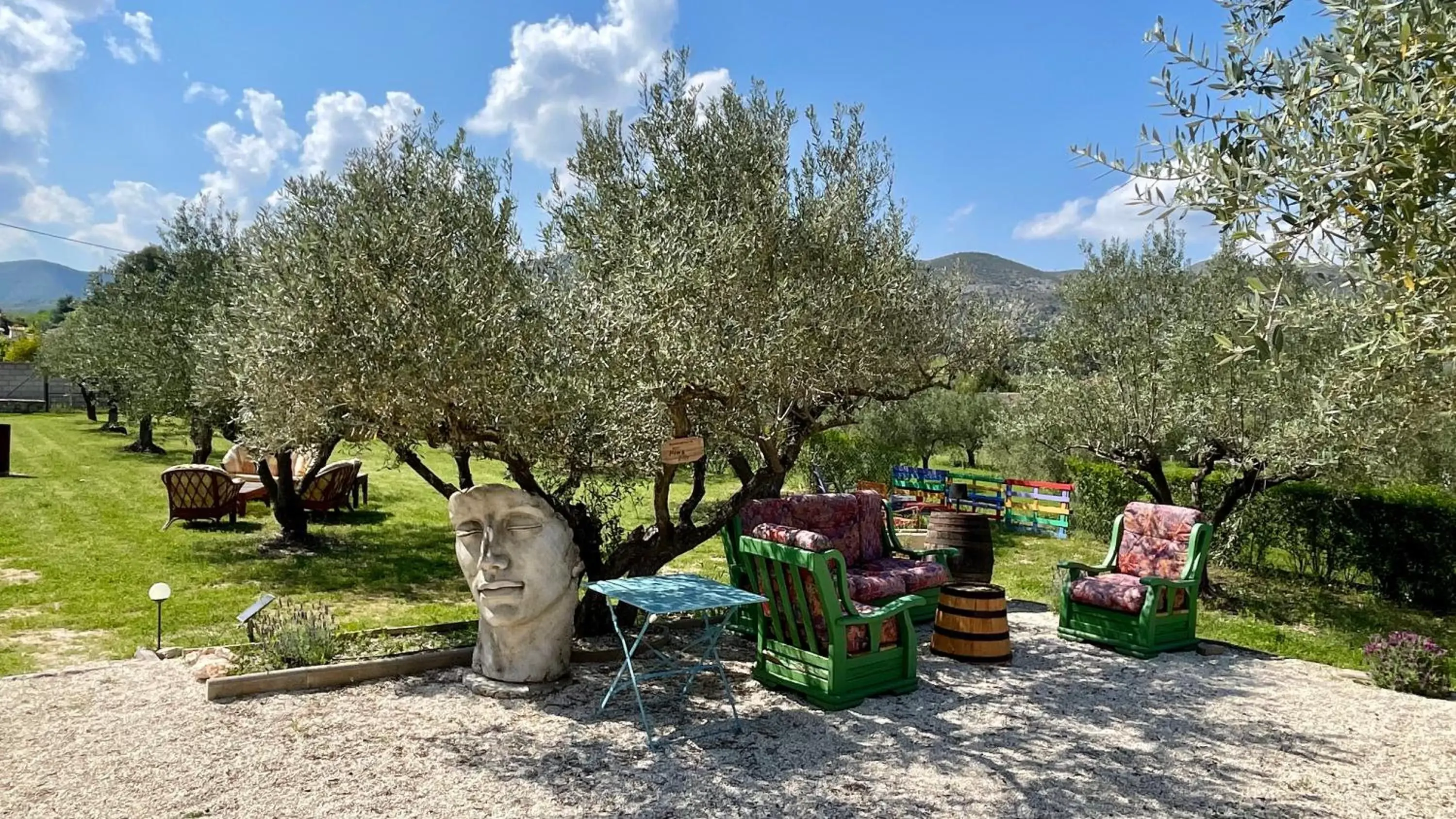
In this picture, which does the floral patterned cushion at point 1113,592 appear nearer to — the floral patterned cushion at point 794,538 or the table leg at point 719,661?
the floral patterned cushion at point 794,538

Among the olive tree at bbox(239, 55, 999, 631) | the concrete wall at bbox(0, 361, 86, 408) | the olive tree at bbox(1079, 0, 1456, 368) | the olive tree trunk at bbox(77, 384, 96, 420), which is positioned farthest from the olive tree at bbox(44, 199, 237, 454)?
the concrete wall at bbox(0, 361, 86, 408)

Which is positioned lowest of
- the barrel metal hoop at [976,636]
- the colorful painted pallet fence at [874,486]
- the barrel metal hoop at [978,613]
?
the barrel metal hoop at [976,636]

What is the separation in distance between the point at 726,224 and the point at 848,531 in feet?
11.0

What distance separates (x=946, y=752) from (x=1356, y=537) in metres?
9.17

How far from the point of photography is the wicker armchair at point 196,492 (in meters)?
13.1

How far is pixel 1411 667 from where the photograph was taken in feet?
21.6

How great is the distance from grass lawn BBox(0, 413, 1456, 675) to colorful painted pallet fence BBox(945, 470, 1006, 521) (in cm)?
163

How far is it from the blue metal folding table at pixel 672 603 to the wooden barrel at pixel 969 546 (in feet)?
14.2

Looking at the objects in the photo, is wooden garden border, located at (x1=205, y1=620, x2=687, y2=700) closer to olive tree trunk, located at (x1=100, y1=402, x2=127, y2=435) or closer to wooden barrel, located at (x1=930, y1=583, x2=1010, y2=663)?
wooden barrel, located at (x1=930, y1=583, x2=1010, y2=663)

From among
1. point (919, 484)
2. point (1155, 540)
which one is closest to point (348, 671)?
point (1155, 540)

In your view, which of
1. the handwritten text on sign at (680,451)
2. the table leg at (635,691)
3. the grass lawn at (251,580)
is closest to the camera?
the table leg at (635,691)

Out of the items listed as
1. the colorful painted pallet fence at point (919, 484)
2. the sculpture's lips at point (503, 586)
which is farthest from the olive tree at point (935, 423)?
the sculpture's lips at point (503, 586)

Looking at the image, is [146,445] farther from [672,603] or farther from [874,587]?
[672,603]

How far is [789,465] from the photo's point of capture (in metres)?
8.24
